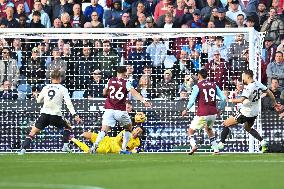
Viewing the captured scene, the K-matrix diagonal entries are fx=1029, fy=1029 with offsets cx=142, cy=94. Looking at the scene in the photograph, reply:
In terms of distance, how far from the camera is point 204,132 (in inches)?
1001

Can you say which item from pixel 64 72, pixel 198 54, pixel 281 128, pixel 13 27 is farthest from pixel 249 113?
pixel 13 27

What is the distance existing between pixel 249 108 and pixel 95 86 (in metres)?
4.51

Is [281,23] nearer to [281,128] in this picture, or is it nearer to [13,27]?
[281,128]

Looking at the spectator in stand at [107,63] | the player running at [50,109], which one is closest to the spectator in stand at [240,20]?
the spectator in stand at [107,63]

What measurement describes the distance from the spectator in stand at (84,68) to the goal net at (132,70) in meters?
0.03

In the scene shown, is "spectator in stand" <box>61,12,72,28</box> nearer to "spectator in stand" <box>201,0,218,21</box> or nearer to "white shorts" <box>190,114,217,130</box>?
"spectator in stand" <box>201,0,218,21</box>

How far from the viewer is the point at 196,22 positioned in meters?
27.7

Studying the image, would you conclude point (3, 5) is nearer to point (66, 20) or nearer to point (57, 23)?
point (57, 23)

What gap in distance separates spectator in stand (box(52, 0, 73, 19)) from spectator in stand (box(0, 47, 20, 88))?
2.77 m

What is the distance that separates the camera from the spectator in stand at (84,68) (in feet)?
85.1

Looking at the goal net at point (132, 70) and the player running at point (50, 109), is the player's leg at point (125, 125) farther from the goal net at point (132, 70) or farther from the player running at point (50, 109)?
the goal net at point (132, 70)

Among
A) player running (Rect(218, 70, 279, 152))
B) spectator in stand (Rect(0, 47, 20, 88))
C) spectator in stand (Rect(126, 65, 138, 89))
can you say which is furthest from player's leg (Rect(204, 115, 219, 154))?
spectator in stand (Rect(0, 47, 20, 88))

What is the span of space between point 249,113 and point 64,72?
538cm

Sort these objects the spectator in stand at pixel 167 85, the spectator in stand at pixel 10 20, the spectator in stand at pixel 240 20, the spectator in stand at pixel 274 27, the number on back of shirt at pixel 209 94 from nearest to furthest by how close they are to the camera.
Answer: the number on back of shirt at pixel 209 94 → the spectator in stand at pixel 167 85 → the spectator in stand at pixel 274 27 → the spectator in stand at pixel 240 20 → the spectator in stand at pixel 10 20
